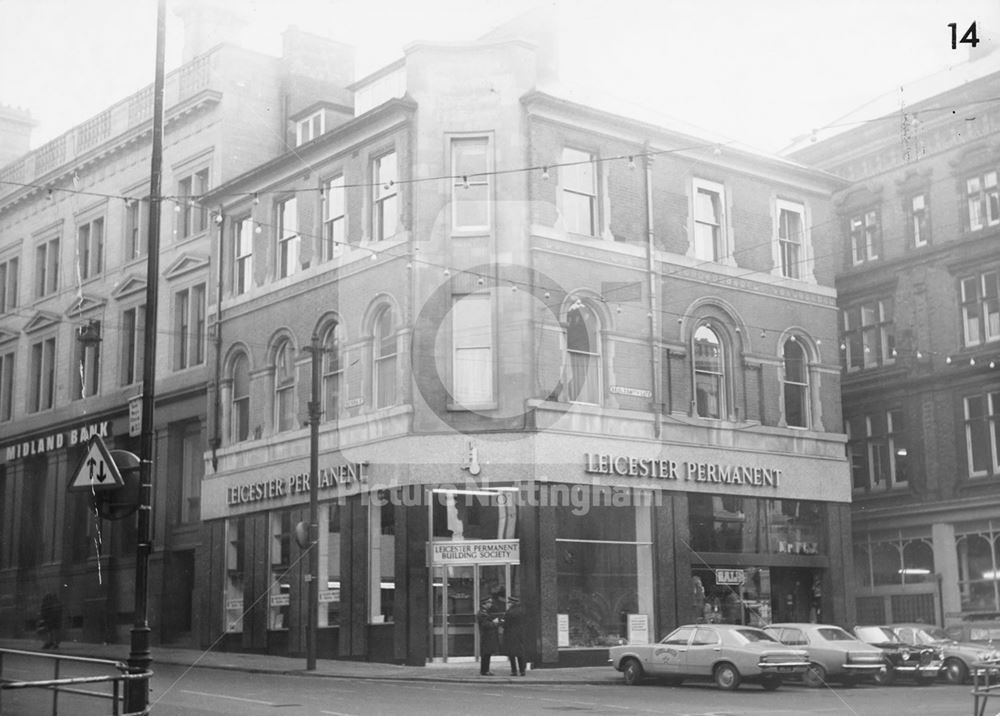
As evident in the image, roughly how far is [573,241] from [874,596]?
61.5 ft

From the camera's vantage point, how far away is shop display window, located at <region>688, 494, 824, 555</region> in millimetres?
33719

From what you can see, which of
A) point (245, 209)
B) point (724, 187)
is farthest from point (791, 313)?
point (245, 209)

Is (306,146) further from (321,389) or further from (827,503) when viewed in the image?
(827,503)

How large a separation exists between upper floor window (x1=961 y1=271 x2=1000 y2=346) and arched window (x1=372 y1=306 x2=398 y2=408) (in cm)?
1919

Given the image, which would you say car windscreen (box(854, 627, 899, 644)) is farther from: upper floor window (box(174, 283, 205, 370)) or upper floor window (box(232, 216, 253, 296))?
upper floor window (box(174, 283, 205, 370))

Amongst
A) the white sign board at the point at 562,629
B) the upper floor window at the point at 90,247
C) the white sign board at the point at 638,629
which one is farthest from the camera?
the upper floor window at the point at 90,247

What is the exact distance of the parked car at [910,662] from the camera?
2728 centimetres

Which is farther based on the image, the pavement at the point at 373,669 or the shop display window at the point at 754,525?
the shop display window at the point at 754,525

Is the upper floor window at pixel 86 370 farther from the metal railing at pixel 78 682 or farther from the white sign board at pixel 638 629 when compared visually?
the metal railing at pixel 78 682

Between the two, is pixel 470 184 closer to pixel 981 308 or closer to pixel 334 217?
pixel 334 217

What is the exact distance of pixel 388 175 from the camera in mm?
33438

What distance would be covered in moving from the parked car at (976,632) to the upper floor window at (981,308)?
13194 mm

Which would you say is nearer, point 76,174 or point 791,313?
point 791,313

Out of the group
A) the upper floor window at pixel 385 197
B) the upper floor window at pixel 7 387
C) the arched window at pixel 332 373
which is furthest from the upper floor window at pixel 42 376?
the upper floor window at pixel 385 197
